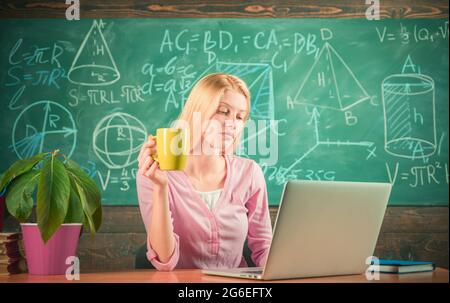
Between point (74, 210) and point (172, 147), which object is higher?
point (172, 147)

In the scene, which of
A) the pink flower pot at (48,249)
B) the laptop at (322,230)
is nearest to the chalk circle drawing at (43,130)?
the pink flower pot at (48,249)

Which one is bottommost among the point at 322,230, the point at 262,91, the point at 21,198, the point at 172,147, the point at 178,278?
the point at 178,278

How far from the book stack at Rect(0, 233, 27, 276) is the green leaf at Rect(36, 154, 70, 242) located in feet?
0.66

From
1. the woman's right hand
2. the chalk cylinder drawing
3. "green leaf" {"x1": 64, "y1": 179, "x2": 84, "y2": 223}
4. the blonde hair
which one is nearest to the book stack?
"green leaf" {"x1": 64, "y1": 179, "x2": 84, "y2": 223}

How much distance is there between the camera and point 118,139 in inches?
140

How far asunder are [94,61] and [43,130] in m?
0.49

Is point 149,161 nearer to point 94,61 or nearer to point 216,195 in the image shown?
point 216,195

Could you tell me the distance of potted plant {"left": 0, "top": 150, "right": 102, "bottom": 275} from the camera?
152 centimetres

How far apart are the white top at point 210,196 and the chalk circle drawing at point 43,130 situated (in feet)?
4.72

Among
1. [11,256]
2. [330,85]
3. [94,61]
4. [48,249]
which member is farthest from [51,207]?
[330,85]

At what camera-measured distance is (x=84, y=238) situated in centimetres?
354

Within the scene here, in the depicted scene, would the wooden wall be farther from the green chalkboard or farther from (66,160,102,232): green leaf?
(66,160,102,232): green leaf

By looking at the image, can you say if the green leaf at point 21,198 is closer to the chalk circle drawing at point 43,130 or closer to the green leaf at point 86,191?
the green leaf at point 86,191
